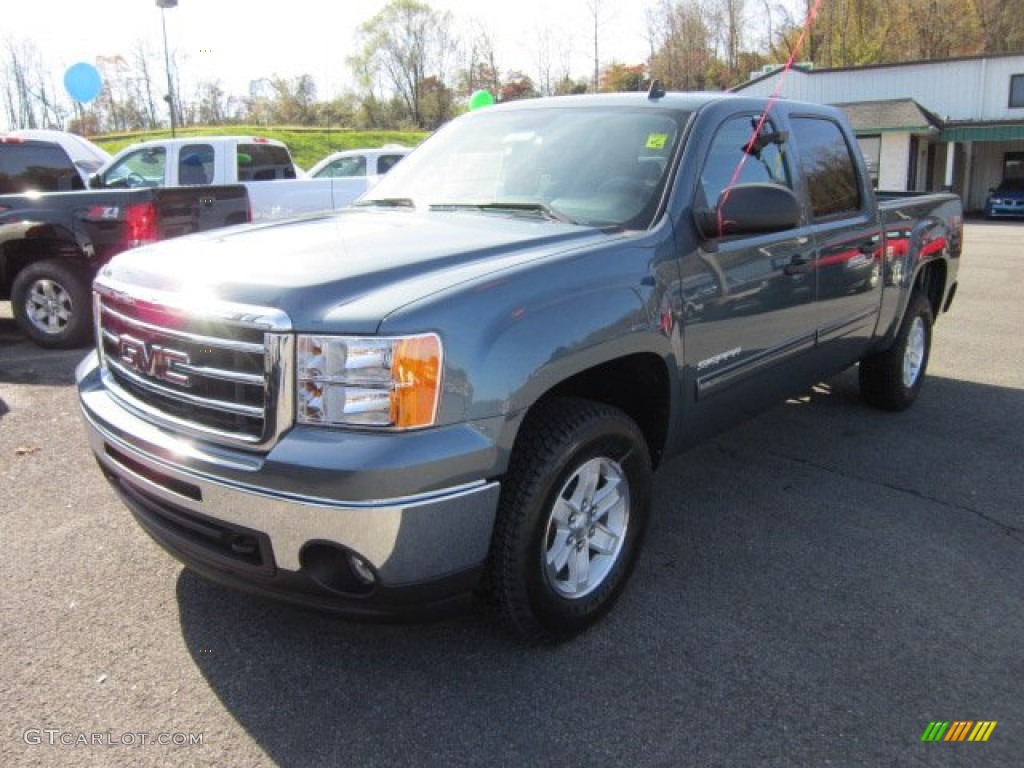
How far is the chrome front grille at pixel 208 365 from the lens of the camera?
2432 millimetres

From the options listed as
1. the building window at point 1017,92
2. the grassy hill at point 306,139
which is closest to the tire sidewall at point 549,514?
the building window at point 1017,92

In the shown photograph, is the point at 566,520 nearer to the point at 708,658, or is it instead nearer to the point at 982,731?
the point at 708,658

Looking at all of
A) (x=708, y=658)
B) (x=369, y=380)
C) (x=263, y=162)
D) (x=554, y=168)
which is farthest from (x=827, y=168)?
(x=263, y=162)

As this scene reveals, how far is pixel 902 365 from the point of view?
570 centimetres

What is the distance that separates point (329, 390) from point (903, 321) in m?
4.40

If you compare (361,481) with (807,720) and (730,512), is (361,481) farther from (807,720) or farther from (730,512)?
(730,512)

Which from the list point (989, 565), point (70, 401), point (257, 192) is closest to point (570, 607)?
point (989, 565)

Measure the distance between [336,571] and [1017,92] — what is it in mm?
38626

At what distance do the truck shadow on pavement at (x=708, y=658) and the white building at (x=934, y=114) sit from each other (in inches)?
1178

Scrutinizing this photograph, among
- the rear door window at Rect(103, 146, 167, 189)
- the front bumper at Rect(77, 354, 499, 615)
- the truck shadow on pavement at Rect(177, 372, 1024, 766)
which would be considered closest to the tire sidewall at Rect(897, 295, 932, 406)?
the truck shadow on pavement at Rect(177, 372, 1024, 766)

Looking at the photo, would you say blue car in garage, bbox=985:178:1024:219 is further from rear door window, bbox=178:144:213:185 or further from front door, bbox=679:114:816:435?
A: front door, bbox=679:114:816:435

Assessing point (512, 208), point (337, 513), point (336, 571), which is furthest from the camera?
point (512, 208)

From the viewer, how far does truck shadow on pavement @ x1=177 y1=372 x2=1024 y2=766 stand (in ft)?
8.37

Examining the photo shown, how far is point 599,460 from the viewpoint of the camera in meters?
3.04
